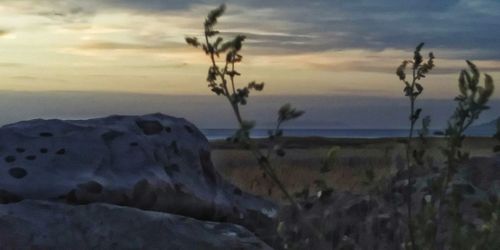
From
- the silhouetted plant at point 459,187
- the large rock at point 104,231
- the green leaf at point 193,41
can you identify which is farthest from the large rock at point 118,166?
the green leaf at point 193,41

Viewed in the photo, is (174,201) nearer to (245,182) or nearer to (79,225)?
(79,225)

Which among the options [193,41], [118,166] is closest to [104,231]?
[118,166]

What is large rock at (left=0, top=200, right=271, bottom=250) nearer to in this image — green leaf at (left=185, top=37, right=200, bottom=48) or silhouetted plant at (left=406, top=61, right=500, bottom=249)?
silhouetted plant at (left=406, top=61, right=500, bottom=249)

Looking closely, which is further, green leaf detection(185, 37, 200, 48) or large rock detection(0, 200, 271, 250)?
large rock detection(0, 200, 271, 250)

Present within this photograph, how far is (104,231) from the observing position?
5.31 metres

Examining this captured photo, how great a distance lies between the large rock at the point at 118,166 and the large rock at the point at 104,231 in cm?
136

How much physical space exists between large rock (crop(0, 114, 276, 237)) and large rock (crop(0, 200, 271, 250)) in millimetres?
1360

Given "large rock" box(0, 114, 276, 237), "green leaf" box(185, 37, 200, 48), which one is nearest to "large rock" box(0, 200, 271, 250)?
"large rock" box(0, 114, 276, 237)

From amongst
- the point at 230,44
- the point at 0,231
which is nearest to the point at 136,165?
the point at 0,231

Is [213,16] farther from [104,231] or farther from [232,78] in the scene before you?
[104,231]

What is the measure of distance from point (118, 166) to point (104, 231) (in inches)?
79.5

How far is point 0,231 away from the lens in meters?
5.29

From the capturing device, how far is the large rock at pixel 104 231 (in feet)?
17.3

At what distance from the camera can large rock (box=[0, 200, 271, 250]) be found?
208 inches
